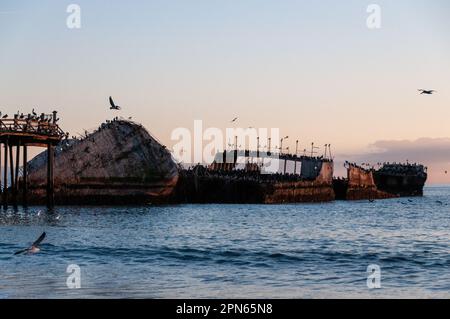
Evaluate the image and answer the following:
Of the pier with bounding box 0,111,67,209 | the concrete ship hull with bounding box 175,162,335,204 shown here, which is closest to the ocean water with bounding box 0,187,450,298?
the pier with bounding box 0,111,67,209

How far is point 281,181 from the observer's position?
463 feet

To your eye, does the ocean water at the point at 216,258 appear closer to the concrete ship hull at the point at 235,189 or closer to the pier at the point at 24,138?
the pier at the point at 24,138

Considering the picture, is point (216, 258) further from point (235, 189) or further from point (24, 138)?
point (235, 189)

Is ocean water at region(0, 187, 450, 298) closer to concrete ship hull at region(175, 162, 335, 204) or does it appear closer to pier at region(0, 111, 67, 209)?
pier at region(0, 111, 67, 209)

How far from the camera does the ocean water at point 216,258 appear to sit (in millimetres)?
31719

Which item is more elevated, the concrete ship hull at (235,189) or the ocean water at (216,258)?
the concrete ship hull at (235,189)

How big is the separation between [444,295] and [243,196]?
100985mm

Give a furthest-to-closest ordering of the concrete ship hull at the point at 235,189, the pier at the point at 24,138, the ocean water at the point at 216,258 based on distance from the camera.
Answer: the concrete ship hull at the point at 235,189
the pier at the point at 24,138
the ocean water at the point at 216,258

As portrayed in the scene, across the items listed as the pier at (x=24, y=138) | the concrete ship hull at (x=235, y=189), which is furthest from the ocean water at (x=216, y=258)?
the concrete ship hull at (x=235, y=189)
